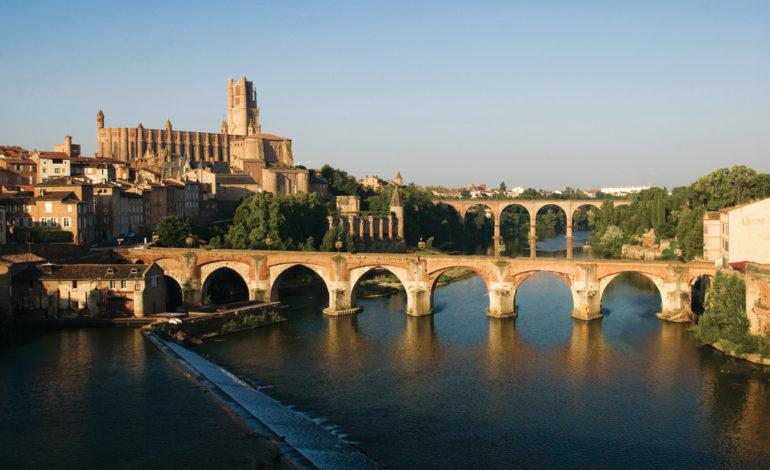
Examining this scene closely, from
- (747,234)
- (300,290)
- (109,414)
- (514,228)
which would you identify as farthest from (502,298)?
(514,228)

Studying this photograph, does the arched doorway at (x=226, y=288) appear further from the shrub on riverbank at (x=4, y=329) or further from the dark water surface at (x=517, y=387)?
the shrub on riverbank at (x=4, y=329)

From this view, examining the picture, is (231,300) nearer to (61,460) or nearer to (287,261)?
(287,261)

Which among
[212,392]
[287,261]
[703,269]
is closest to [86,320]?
[287,261]

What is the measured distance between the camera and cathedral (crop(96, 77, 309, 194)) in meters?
82.9

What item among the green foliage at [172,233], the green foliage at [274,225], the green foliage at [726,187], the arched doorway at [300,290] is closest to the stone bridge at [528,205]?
the green foliage at [726,187]

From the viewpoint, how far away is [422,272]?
136 feet

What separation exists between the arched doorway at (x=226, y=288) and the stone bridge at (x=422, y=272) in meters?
2.09

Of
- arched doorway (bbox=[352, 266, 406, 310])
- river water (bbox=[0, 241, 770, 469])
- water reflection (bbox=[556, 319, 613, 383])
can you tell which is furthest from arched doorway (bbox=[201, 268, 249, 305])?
water reflection (bbox=[556, 319, 613, 383])

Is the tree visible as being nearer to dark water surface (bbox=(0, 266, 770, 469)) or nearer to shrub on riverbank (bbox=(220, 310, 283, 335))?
dark water surface (bbox=(0, 266, 770, 469))

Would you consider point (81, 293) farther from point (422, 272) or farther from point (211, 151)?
point (211, 151)

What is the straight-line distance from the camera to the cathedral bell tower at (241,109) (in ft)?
382

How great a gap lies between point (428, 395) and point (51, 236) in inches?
1216

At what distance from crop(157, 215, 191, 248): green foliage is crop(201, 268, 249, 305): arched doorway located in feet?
13.5

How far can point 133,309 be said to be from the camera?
1535 inches
